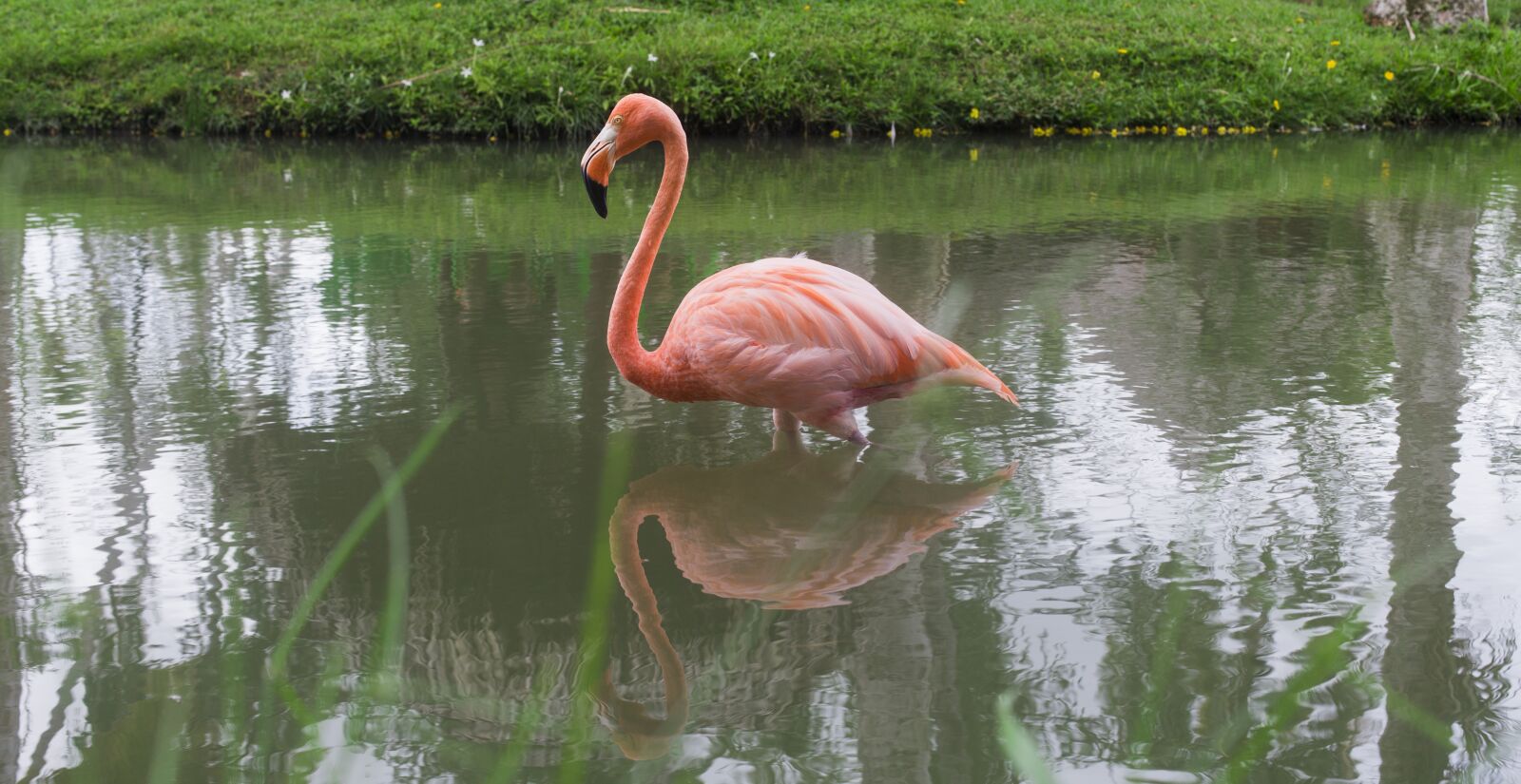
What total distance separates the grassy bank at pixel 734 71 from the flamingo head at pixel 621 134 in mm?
7667

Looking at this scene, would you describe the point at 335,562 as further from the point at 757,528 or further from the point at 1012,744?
the point at 1012,744

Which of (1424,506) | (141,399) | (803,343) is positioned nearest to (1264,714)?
(1424,506)

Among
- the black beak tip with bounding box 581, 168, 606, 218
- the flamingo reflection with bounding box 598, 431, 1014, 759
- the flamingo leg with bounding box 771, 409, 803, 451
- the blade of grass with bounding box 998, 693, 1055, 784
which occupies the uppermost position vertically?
the black beak tip with bounding box 581, 168, 606, 218

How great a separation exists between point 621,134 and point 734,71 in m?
8.11

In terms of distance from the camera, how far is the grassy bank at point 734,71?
11.9 meters

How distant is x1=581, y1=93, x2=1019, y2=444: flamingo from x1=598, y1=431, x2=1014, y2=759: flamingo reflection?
20cm

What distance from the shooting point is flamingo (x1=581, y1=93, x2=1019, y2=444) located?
3.81 meters

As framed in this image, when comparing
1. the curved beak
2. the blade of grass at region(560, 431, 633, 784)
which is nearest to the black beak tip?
the curved beak

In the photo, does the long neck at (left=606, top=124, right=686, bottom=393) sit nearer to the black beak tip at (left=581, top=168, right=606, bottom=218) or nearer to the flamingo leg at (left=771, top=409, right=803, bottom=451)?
the black beak tip at (left=581, top=168, right=606, bottom=218)

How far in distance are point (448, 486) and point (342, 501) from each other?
0.28m

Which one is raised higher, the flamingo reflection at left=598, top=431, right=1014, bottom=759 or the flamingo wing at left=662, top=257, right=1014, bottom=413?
the flamingo wing at left=662, top=257, right=1014, bottom=413

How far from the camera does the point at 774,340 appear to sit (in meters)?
3.80

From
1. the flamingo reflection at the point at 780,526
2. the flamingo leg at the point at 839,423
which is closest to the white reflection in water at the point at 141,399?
the flamingo reflection at the point at 780,526

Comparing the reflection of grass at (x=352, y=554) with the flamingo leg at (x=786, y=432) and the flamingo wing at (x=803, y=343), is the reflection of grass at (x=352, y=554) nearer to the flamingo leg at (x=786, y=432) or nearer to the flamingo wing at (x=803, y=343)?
the flamingo wing at (x=803, y=343)
